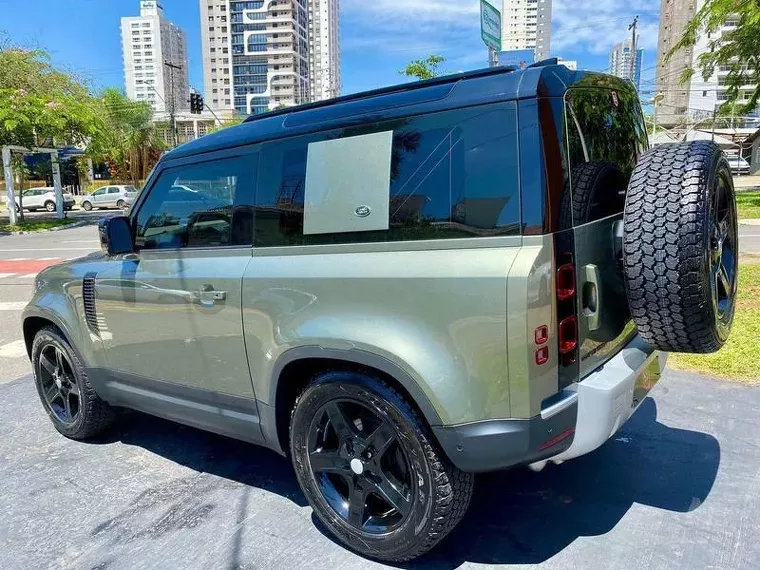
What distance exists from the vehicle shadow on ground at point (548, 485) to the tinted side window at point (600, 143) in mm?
1494

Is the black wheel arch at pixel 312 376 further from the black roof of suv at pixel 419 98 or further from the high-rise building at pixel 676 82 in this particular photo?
the high-rise building at pixel 676 82

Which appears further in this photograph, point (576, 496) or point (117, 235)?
point (117, 235)

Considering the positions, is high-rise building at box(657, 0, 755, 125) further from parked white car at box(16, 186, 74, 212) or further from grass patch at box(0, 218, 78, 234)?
grass patch at box(0, 218, 78, 234)

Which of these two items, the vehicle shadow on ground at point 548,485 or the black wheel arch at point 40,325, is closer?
the vehicle shadow on ground at point 548,485

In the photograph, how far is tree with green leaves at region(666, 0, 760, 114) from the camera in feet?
51.4

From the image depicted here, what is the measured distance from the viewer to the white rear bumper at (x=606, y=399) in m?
2.37

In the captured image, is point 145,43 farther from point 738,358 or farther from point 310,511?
point 310,511

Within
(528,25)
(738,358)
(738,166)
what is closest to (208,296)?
(738,358)

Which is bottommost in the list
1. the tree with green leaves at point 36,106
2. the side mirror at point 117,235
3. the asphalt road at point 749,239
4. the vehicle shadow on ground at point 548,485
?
the vehicle shadow on ground at point 548,485

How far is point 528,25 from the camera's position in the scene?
121ft

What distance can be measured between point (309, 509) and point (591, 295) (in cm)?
183

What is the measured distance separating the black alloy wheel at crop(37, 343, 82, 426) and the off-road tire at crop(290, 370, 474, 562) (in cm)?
229

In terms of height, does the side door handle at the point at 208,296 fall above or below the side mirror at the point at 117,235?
below

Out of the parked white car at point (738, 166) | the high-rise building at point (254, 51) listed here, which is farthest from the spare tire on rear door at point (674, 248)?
the high-rise building at point (254, 51)
